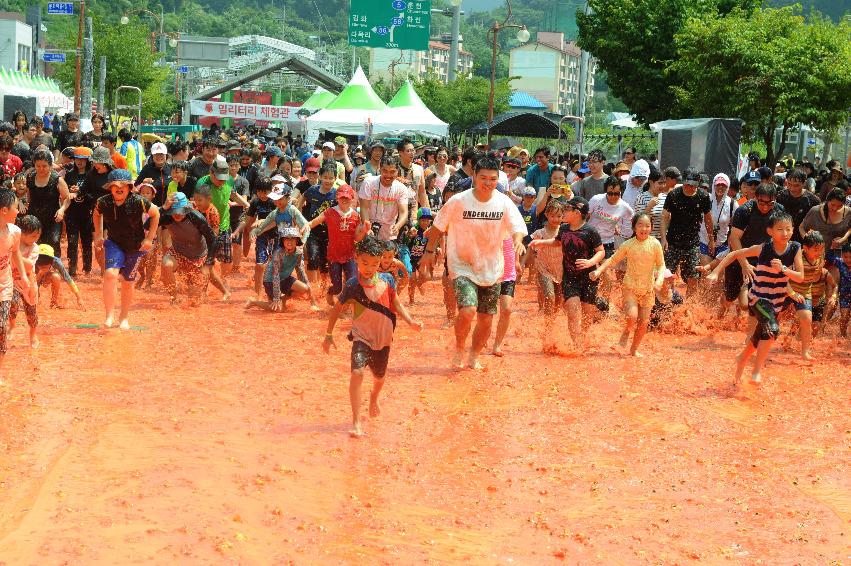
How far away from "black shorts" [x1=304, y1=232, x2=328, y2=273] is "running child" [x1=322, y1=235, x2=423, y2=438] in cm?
506

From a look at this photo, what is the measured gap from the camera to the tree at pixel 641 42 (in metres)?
36.6

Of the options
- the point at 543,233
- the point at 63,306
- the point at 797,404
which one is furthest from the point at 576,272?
the point at 63,306

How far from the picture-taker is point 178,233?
13234 mm

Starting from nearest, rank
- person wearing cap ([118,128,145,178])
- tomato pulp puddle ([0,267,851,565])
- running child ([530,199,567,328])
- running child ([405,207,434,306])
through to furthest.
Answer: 1. tomato pulp puddle ([0,267,851,565])
2. running child ([530,199,567,328])
3. running child ([405,207,434,306])
4. person wearing cap ([118,128,145,178])

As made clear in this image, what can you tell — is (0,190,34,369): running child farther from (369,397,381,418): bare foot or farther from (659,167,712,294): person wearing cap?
(659,167,712,294): person wearing cap

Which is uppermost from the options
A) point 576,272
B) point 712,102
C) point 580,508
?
point 712,102

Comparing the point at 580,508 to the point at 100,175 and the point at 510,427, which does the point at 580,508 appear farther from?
the point at 100,175

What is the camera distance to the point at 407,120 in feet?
126

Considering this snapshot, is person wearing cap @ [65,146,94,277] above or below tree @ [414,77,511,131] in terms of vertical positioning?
below

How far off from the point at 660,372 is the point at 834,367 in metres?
1.93

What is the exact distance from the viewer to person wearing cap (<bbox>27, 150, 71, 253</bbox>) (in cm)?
1412

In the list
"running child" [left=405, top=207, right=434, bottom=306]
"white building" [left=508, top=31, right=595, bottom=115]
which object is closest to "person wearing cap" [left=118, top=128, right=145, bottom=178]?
"running child" [left=405, top=207, right=434, bottom=306]

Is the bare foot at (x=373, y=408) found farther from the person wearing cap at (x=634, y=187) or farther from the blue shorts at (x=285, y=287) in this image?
the person wearing cap at (x=634, y=187)

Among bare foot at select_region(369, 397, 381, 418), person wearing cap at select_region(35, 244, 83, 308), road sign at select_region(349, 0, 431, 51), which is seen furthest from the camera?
road sign at select_region(349, 0, 431, 51)
